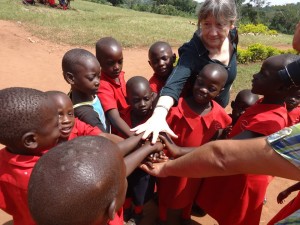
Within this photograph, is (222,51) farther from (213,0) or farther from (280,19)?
(280,19)

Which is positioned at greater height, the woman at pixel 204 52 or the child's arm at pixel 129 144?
the woman at pixel 204 52

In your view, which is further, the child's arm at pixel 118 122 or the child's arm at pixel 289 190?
the child's arm at pixel 118 122

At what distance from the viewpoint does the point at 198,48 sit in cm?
276

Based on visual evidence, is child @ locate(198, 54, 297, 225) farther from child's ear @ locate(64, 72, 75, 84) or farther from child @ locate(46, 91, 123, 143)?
child's ear @ locate(64, 72, 75, 84)

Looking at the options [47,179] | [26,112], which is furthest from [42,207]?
[26,112]

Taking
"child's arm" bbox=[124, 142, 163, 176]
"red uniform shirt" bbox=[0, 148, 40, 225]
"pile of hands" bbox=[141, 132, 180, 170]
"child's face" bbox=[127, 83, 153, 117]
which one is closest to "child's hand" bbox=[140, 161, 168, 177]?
"pile of hands" bbox=[141, 132, 180, 170]

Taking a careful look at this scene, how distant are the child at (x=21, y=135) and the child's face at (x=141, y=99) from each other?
3.78ft

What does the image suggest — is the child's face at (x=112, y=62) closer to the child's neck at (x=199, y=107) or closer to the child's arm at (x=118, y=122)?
the child's arm at (x=118, y=122)

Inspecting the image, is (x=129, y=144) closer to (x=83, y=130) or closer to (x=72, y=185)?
(x=83, y=130)

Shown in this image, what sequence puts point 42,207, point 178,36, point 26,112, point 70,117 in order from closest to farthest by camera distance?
point 42,207 < point 26,112 < point 70,117 < point 178,36

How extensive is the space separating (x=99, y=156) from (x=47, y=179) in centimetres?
22

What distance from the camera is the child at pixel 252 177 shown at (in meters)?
2.10

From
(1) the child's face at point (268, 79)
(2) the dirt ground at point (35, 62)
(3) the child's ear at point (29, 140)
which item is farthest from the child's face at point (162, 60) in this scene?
(2) the dirt ground at point (35, 62)

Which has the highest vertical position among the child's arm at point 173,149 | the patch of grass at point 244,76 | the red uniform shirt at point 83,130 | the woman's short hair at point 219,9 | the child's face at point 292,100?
the woman's short hair at point 219,9
